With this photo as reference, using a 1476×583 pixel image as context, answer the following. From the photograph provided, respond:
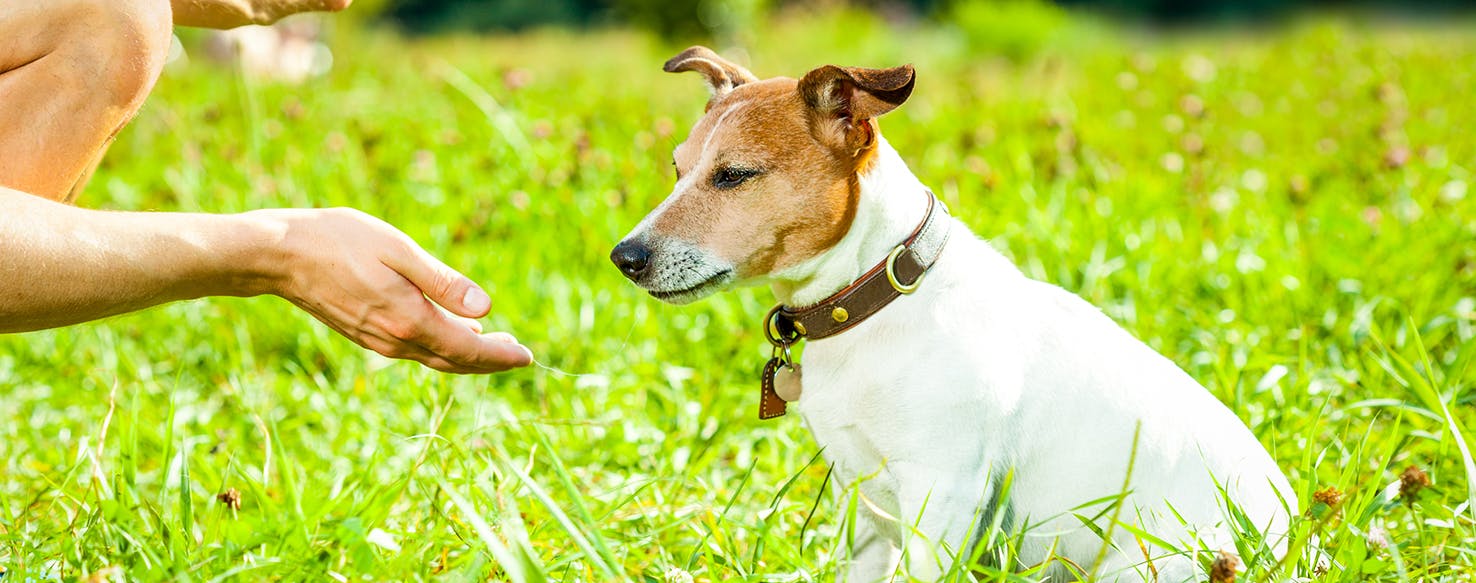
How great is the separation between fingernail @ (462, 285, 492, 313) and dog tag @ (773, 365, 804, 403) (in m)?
0.61

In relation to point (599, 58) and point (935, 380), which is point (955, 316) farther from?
point (599, 58)

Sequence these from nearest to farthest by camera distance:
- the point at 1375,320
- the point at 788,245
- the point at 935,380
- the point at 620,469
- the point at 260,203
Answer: the point at 935,380
the point at 788,245
the point at 620,469
the point at 1375,320
the point at 260,203

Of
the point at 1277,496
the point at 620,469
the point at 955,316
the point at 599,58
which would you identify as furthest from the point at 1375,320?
the point at 599,58

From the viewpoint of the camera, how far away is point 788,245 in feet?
7.30

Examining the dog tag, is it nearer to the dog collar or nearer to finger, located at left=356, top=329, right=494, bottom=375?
the dog collar

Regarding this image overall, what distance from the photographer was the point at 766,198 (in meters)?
2.26

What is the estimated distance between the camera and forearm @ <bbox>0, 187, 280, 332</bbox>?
1.78 m

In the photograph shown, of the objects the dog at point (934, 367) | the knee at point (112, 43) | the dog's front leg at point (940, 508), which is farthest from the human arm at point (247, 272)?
the dog's front leg at point (940, 508)

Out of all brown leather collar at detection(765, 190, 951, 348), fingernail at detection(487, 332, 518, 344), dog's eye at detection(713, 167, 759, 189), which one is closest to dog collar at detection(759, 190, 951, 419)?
brown leather collar at detection(765, 190, 951, 348)

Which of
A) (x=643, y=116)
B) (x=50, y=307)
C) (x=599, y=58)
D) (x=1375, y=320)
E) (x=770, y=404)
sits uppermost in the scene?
(x=50, y=307)

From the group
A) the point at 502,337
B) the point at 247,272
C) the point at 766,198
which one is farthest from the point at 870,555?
the point at 247,272

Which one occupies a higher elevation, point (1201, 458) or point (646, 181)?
point (1201, 458)

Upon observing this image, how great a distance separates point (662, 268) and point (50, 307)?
0.98 m

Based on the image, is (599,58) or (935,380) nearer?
(935,380)
